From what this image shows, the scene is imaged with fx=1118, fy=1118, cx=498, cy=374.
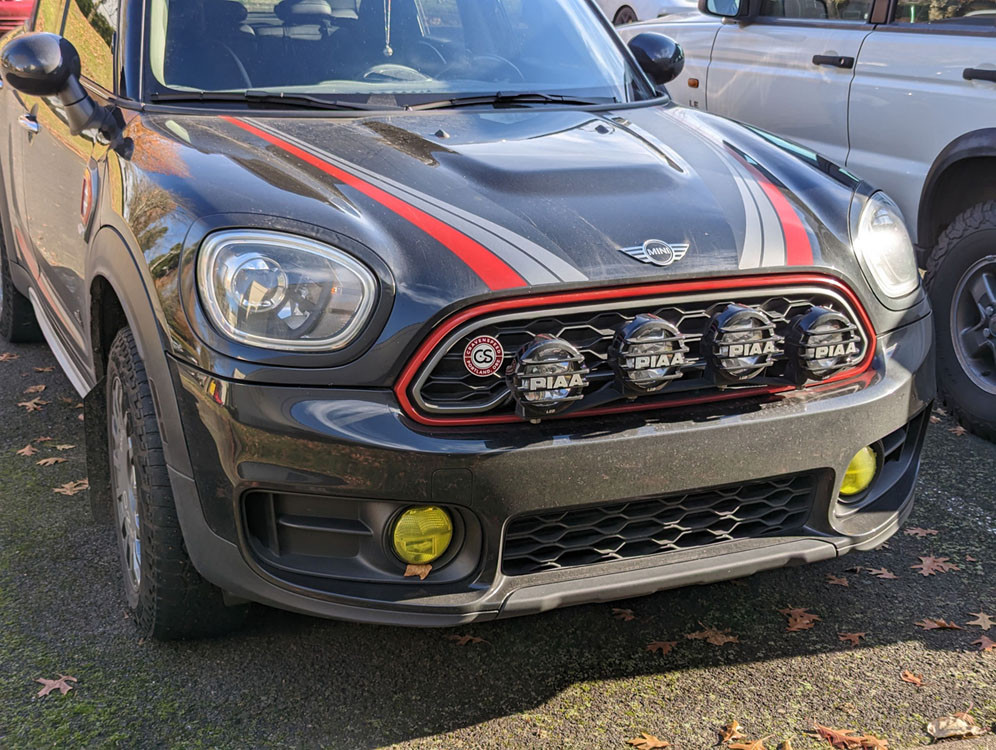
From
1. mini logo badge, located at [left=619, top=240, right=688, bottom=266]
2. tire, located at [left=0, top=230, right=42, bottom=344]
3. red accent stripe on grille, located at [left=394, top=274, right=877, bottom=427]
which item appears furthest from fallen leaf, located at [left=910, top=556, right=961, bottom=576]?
tire, located at [left=0, top=230, right=42, bottom=344]

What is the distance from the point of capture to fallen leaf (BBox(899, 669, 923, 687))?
9.02 ft

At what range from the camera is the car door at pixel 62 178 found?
10.7 ft

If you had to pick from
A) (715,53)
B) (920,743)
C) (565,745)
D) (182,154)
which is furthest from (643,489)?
(715,53)

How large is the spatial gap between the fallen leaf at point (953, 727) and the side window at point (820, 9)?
10.4ft

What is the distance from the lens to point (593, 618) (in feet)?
10.0

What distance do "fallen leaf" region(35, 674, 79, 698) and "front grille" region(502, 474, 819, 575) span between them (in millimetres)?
1160

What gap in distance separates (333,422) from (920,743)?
59.2 inches

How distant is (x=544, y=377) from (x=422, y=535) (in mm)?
433

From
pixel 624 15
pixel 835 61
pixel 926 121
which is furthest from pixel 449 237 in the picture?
pixel 624 15

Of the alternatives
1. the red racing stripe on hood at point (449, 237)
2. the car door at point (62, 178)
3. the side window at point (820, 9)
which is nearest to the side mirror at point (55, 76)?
the car door at point (62, 178)

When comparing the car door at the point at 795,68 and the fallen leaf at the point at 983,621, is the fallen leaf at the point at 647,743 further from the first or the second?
the car door at the point at 795,68

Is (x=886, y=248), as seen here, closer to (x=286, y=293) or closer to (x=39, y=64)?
(x=286, y=293)

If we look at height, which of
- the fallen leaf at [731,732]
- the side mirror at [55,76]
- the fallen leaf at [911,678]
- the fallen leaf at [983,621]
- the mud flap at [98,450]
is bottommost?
the fallen leaf at [983,621]

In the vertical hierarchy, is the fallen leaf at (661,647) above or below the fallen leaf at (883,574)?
above
